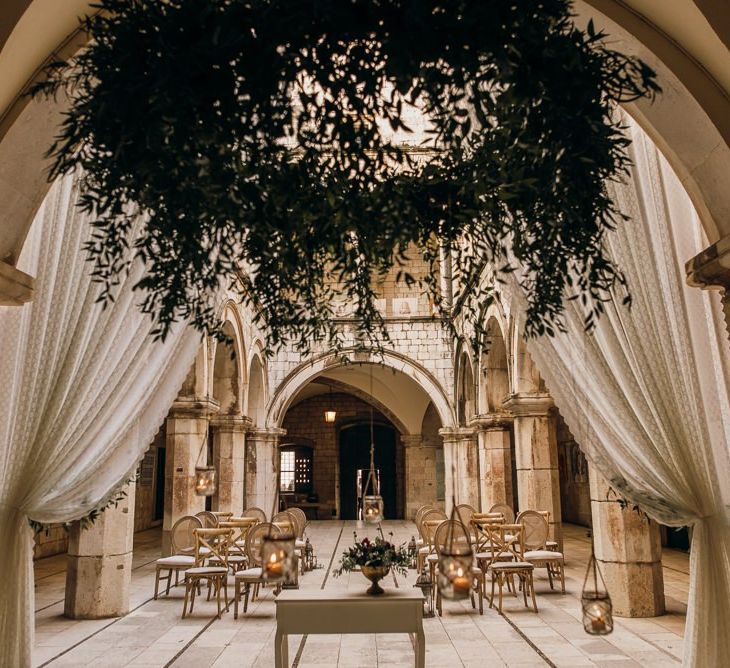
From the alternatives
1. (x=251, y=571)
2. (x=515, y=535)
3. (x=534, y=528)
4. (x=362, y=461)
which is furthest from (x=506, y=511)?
(x=362, y=461)

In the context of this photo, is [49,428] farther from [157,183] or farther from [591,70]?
[591,70]

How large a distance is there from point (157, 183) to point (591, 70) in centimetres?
127

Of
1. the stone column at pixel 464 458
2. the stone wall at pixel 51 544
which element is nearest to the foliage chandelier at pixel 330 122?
the stone wall at pixel 51 544

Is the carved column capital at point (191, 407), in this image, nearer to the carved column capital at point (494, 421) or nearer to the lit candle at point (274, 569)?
the carved column capital at point (494, 421)

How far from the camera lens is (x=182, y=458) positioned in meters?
8.16

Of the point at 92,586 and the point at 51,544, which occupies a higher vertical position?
the point at 92,586

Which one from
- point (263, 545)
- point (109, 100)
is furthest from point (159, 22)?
point (263, 545)

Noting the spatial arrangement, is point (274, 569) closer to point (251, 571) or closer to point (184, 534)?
point (251, 571)

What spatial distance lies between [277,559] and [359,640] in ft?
11.9

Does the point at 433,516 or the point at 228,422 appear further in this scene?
the point at 228,422

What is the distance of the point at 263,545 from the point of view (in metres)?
2.22

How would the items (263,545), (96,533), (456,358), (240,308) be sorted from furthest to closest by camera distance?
(456,358) → (240,308) → (96,533) → (263,545)

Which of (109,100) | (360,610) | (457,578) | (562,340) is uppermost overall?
(109,100)

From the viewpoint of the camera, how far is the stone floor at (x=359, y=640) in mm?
4660
